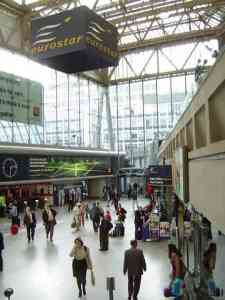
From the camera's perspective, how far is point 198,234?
7.57 meters

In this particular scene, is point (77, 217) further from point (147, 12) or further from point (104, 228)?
point (147, 12)

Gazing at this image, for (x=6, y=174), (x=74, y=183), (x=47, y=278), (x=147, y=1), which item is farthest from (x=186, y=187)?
(x=74, y=183)

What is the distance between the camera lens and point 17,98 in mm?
19781

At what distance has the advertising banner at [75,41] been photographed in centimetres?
925

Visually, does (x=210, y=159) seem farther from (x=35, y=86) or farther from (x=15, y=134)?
(x=15, y=134)

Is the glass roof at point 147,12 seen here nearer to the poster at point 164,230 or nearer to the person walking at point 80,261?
the poster at point 164,230

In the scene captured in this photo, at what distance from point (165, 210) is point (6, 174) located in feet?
33.5

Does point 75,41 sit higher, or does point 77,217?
point 75,41

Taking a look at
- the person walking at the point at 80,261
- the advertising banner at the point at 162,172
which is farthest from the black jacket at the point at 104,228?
the person walking at the point at 80,261

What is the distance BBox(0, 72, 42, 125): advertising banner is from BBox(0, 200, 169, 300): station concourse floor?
6.36 m

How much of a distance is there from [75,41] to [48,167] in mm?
19812

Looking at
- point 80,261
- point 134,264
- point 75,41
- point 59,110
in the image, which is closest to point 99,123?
point 59,110

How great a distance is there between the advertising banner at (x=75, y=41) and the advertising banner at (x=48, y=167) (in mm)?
14435

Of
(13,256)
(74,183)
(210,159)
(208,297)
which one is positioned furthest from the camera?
(74,183)
